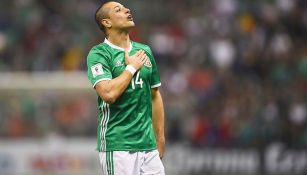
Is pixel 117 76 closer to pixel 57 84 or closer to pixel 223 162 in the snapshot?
pixel 223 162

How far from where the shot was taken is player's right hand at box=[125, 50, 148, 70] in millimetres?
7773

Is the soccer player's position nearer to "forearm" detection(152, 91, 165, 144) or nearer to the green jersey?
the green jersey

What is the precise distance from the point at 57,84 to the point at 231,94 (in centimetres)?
326

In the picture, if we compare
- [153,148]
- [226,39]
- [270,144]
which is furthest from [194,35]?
[153,148]

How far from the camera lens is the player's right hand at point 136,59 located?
777 centimetres

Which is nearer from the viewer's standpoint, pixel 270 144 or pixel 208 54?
pixel 270 144

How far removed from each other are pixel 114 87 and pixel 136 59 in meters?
0.34

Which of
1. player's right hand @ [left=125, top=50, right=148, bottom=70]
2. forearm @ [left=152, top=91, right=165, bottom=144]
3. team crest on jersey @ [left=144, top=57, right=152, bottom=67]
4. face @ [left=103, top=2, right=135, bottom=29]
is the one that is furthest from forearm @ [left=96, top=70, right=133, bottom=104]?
forearm @ [left=152, top=91, right=165, bottom=144]

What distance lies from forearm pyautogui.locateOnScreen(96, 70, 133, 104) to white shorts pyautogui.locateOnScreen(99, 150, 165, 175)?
477 millimetres

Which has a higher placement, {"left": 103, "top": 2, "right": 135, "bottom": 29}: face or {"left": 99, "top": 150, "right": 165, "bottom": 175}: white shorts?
{"left": 103, "top": 2, "right": 135, "bottom": 29}: face

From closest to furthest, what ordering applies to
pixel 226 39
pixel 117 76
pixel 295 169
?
pixel 117 76
pixel 295 169
pixel 226 39

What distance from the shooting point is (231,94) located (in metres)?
16.6

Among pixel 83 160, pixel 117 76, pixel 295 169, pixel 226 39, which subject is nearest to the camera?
pixel 117 76

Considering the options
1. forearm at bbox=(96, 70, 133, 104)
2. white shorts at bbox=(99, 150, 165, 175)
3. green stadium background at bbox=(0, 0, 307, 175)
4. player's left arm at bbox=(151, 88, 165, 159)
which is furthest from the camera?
green stadium background at bbox=(0, 0, 307, 175)
